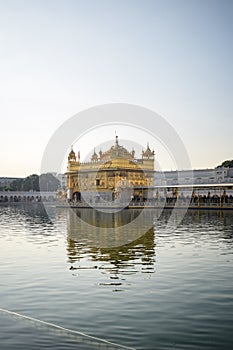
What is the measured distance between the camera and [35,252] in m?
22.9

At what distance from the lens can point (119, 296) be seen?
13.4 meters

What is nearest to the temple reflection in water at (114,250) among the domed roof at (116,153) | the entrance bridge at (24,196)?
the domed roof at (116,153)

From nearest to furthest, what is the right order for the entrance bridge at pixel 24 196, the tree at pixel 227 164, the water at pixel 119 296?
1. the water at pixel 119 296
2. the tree at pixel 227 164
3. the entrance bridge at pixel 24 196

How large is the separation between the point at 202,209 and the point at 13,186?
12742cm

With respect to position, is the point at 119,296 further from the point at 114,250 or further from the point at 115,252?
the point at 114,250

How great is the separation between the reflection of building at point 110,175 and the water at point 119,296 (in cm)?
6902

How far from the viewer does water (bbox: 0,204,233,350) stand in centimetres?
985

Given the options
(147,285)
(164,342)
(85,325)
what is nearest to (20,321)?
(85,325)

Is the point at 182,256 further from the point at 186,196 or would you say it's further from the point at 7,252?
the point at 186,196

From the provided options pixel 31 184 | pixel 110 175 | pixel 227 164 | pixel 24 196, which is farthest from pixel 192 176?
pixel 31 184

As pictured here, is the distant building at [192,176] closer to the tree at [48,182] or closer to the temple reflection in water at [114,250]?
the tree at [48,182]

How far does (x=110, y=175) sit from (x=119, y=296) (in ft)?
280

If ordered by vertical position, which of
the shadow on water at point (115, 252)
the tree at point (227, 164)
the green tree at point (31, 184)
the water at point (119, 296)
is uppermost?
the tree at point (227, 164)

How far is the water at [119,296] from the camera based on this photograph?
9.85 m
